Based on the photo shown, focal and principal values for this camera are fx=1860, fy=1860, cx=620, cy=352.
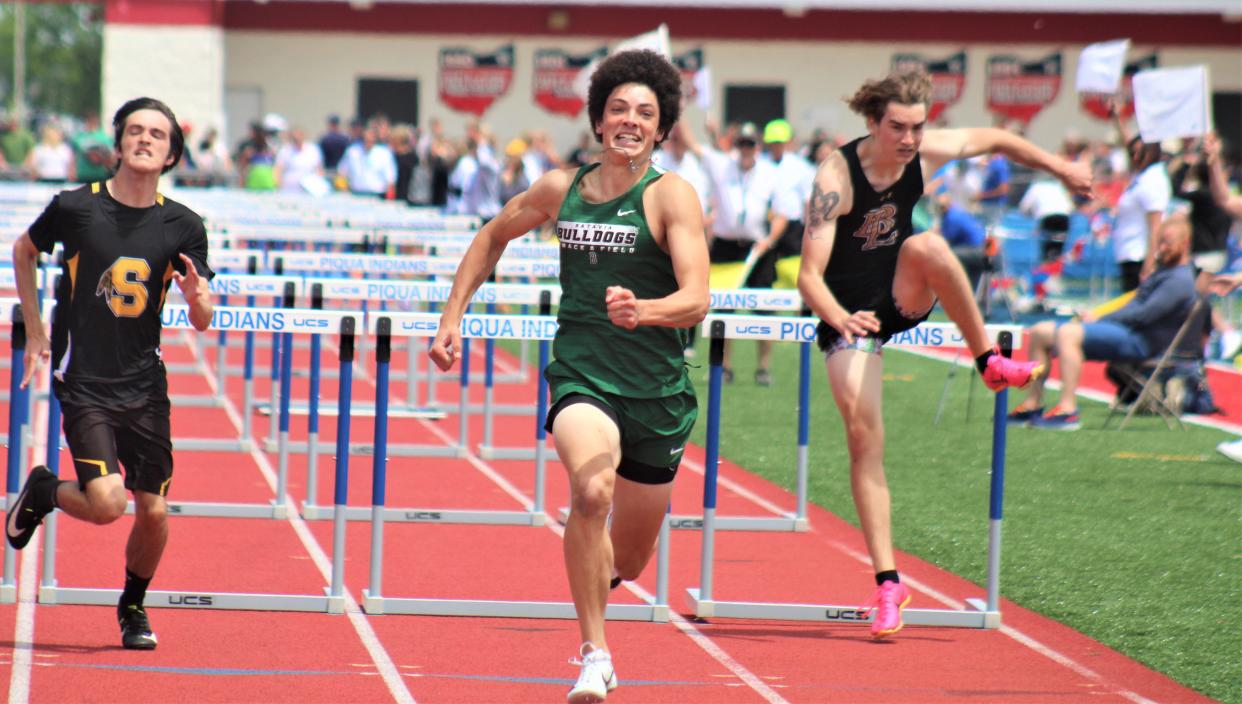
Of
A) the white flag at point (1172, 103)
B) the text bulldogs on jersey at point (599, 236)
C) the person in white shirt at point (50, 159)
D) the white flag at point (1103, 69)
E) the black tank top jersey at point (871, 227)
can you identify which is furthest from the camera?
the person in white shirt at point (50, 159)

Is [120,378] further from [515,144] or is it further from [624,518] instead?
[515,144]

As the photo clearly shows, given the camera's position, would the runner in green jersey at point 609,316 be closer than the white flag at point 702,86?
Yes

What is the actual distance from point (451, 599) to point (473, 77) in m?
34.8

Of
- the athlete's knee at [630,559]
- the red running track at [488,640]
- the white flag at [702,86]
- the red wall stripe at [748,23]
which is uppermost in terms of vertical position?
the red wall stripe at [748,23]

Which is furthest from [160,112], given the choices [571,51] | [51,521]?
[571,51]

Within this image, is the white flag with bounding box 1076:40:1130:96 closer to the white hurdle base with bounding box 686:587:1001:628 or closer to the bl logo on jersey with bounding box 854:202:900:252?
the bl logo on jersey with bounding box 854:202:900:252

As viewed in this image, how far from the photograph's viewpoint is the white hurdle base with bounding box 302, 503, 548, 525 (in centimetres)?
945

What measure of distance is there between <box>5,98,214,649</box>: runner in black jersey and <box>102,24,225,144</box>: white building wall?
32726 mm

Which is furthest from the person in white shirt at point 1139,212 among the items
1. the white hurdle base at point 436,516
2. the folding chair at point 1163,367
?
the white hurdle base at point 436,516

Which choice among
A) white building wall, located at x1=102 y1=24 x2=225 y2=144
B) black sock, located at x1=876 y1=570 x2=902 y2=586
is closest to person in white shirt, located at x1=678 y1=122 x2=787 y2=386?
black sock, located at x1=876 y1=570 x2=902 y2=586

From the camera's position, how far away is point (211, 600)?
286 inches

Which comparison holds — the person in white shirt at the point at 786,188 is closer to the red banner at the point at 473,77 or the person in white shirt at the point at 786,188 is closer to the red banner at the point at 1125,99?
the red banner at the point at 1125,99

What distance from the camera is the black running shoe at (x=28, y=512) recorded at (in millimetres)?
6488

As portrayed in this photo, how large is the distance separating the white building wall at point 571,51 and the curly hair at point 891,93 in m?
34.2
